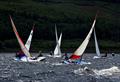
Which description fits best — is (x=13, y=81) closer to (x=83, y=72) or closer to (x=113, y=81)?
(x=113, y=81)

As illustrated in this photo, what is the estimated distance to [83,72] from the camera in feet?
246

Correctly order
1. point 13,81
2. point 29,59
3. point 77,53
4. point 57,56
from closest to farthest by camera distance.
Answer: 1. point 13,81
2. point 77,53
3. point 29,59
4. point 57,56

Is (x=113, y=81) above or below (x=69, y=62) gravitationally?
above

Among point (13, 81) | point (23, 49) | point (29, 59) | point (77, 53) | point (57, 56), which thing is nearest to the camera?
point (13, 81)

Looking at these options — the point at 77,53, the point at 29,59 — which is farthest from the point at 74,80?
the point at 29,59

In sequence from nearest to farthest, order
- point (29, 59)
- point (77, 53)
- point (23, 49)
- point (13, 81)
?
point (13, 81) < point (77, 53) < point (23, 49) < point (29, 59)

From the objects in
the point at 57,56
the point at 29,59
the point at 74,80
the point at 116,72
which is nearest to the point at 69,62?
the point at 29,59

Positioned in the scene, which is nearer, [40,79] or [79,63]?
[40,79]

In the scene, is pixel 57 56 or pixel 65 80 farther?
pixel 57 56

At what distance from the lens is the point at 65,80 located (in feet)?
200

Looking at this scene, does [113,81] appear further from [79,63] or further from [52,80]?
[79,63]

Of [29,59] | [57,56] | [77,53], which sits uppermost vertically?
[77,53]

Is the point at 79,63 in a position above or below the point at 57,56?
above

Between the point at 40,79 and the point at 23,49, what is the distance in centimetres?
3287
